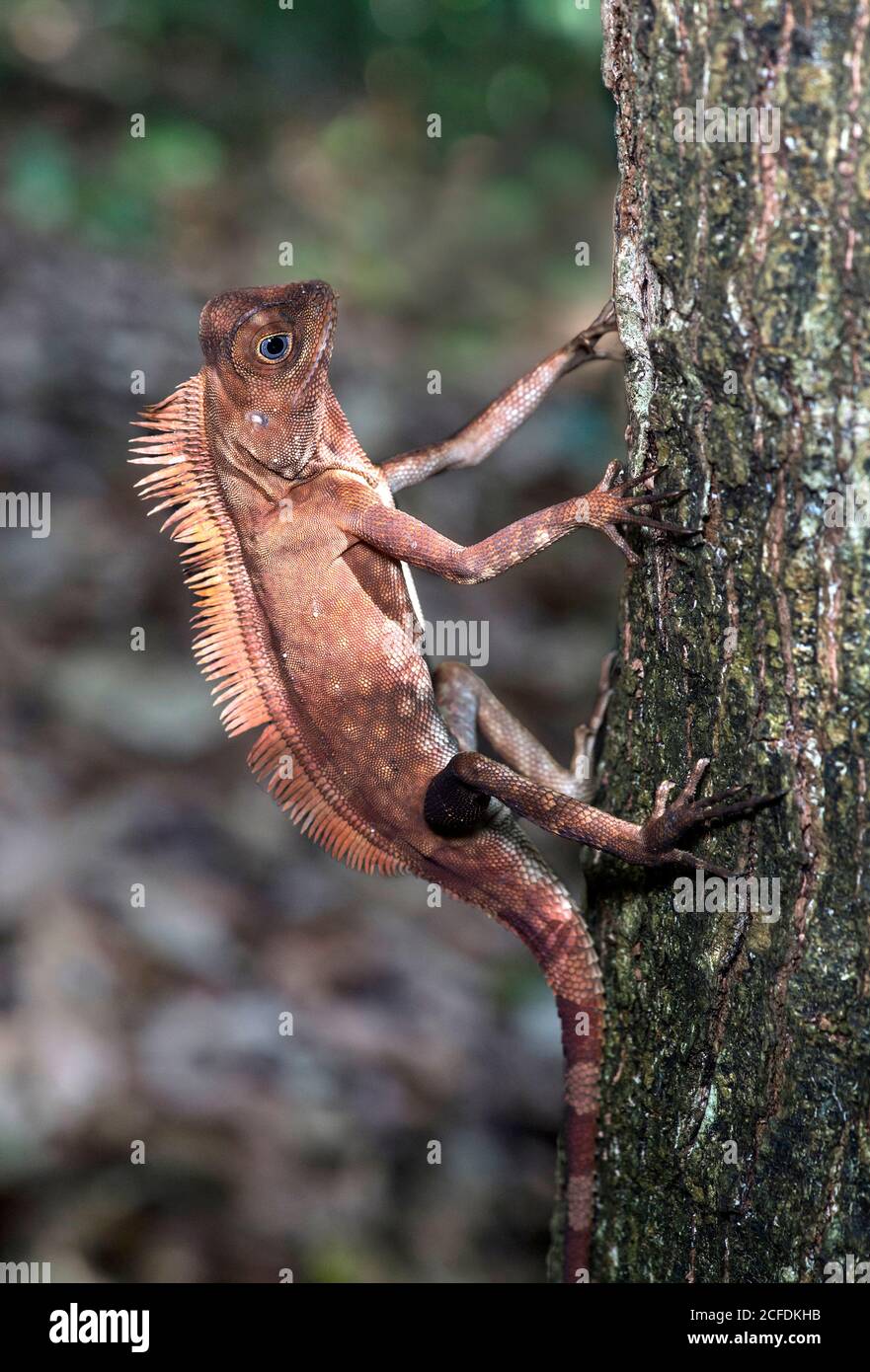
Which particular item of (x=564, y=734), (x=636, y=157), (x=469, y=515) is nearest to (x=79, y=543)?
(x=469, y=515)

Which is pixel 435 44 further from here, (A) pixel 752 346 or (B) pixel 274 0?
(A) pixel 752 346

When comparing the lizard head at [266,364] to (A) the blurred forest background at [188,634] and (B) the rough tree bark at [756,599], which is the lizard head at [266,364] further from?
(A) the blurred forest background at [188,634]

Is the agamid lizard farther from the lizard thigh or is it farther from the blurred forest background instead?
the blurred forest background

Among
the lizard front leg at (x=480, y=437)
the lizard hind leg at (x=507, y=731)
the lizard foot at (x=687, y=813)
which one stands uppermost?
the lizard front leg at (x=480, y=437)

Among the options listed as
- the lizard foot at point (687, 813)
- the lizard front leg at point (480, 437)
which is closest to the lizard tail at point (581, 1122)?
the lizard foot at point (687, 813)

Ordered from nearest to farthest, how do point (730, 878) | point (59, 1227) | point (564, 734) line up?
point (730, 878), point (59, 1227), point (564, 734)

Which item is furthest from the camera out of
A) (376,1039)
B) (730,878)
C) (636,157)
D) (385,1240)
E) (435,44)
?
(435,44)
